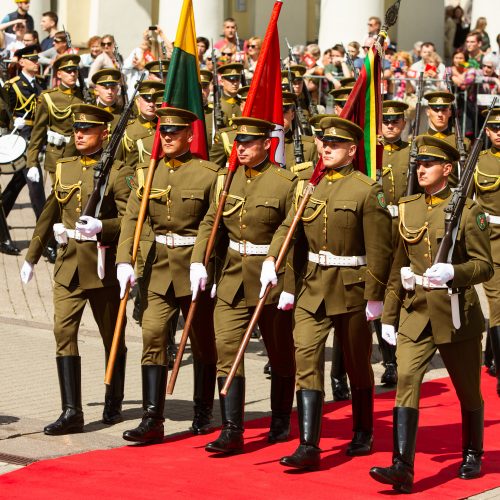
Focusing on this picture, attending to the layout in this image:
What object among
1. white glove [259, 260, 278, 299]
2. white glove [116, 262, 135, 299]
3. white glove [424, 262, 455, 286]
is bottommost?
white glove [116, 262, 135, 299]

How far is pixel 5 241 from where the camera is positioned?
1602 centimetres

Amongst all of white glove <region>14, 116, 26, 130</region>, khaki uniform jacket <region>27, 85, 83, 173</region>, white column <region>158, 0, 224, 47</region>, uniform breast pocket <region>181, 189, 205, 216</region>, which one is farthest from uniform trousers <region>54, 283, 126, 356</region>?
white column <region>158, 0, 224, 47</region>

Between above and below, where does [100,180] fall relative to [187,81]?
below

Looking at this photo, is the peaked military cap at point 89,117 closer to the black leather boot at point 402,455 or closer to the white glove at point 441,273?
the white glove at point 441,273

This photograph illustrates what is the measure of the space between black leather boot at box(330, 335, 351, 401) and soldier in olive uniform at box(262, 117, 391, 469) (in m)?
1.72

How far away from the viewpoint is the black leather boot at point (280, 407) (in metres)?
9.39

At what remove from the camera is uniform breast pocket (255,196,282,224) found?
923 cm

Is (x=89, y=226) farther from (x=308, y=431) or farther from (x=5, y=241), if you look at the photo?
(x=5, y=241)

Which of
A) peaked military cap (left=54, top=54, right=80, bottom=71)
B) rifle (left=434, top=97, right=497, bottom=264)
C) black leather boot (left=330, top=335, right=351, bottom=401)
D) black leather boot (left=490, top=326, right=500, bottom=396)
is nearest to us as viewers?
rifle (left=434, top=97, right=497, bottom=264)

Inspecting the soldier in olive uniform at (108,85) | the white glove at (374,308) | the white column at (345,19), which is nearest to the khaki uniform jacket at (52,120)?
the soldier in olive uniform at (108,85)

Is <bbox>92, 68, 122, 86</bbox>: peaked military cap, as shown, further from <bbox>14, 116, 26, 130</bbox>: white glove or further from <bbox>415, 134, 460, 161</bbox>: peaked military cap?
<bbox>415, 134, 460, 161</bbox>: peaked military cap

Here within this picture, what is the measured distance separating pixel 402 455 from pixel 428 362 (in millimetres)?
545

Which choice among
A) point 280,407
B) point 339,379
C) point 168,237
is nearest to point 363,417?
point 280,407

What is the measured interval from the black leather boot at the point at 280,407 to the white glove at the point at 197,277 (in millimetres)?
809
